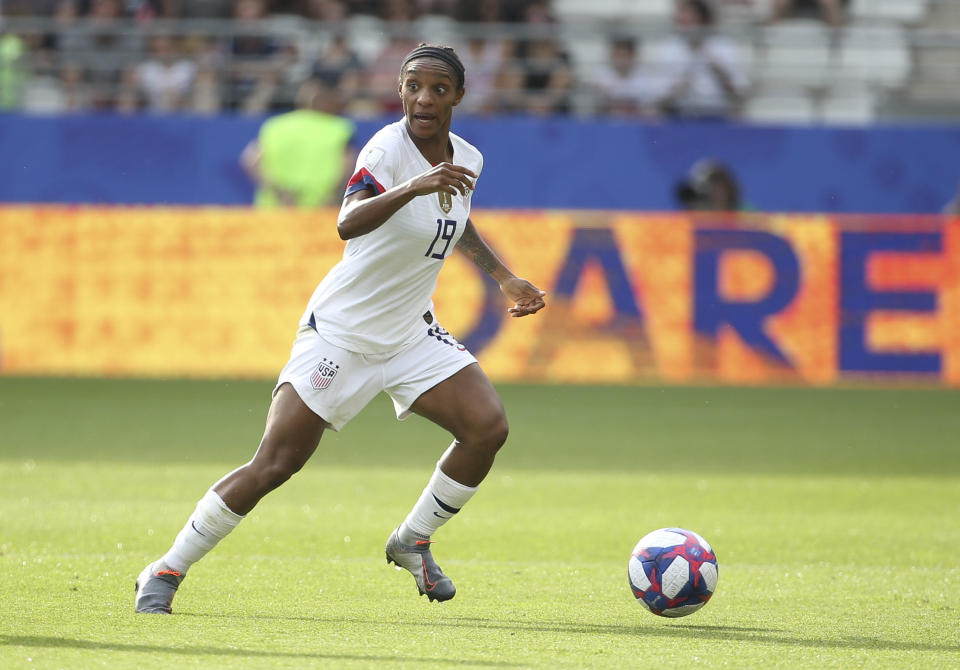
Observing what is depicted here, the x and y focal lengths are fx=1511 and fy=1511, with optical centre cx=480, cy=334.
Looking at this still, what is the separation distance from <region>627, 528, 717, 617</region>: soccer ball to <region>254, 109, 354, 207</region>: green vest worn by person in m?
9.91

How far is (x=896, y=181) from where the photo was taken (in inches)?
704

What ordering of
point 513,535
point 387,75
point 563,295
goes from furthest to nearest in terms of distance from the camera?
1. point 387,75
2. point 563,295
3. point 513,535

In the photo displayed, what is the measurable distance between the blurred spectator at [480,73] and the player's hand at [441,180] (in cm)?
1293

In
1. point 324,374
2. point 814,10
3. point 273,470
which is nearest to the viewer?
point 273,470

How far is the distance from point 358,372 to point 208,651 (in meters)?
1.41

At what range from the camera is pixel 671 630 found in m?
5.71

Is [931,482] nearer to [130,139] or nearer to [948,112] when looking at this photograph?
[948,112]

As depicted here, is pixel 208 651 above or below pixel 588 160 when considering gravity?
above

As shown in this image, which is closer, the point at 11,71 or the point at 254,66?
the point at 254,66

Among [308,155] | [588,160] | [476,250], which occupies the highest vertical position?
[476,250]

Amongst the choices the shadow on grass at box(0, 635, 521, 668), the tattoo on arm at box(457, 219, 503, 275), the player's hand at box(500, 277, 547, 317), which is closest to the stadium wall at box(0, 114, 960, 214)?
the tattoo on arm at box(457, 219, 503, 275)

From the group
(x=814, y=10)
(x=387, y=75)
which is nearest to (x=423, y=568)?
(x=387, y=75)

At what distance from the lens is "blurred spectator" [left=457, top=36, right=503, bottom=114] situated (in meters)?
18.3

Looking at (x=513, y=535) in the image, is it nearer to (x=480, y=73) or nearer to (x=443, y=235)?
(x=443, y=235)
